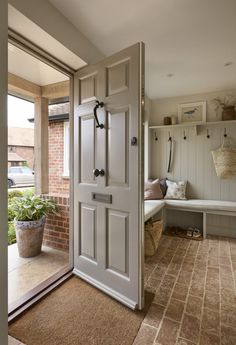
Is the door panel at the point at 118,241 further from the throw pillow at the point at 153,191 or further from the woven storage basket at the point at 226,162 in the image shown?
the woven storage basket at the point at 226,162

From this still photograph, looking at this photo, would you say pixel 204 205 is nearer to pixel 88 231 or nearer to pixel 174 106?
pixel 174 106

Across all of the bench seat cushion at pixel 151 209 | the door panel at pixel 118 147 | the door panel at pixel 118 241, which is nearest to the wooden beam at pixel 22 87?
the door panel at pixel 118 147

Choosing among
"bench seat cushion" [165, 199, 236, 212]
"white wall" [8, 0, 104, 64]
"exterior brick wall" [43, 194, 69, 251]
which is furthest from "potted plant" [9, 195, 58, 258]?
"bench seat cushion" [165, 199, 236, 212]

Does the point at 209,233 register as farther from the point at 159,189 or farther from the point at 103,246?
the point at 103,246

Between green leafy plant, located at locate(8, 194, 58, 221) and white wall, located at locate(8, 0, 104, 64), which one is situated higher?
white wall, located at locate(8, 0, 104, 64)

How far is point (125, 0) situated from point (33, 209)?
7.92 feet

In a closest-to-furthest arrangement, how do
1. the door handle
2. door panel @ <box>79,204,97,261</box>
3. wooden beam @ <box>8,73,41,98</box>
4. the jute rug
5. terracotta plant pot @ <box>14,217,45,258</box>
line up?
the jute rug, the door handle, door panel @ <box>79,204,97,261</box>, terracotta plant pot @ <box>14,217,45,258</box>, wooden beam @ <box>8,73,41,98</box>

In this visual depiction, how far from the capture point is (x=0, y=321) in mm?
959

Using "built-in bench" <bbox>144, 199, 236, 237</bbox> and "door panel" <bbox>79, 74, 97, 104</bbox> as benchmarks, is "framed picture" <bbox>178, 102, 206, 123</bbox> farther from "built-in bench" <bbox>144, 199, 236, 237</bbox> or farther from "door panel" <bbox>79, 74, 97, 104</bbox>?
"door panel" <bbox>79, 74, 97, 104</bbox>

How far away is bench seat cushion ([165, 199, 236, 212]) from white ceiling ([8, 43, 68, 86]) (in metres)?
2.68

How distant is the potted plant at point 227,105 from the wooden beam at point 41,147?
118 inches

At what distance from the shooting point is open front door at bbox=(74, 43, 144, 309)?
1570 millimetres

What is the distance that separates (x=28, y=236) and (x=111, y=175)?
1520mm

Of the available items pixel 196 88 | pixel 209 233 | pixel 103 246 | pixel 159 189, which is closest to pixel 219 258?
pixel 209 233
